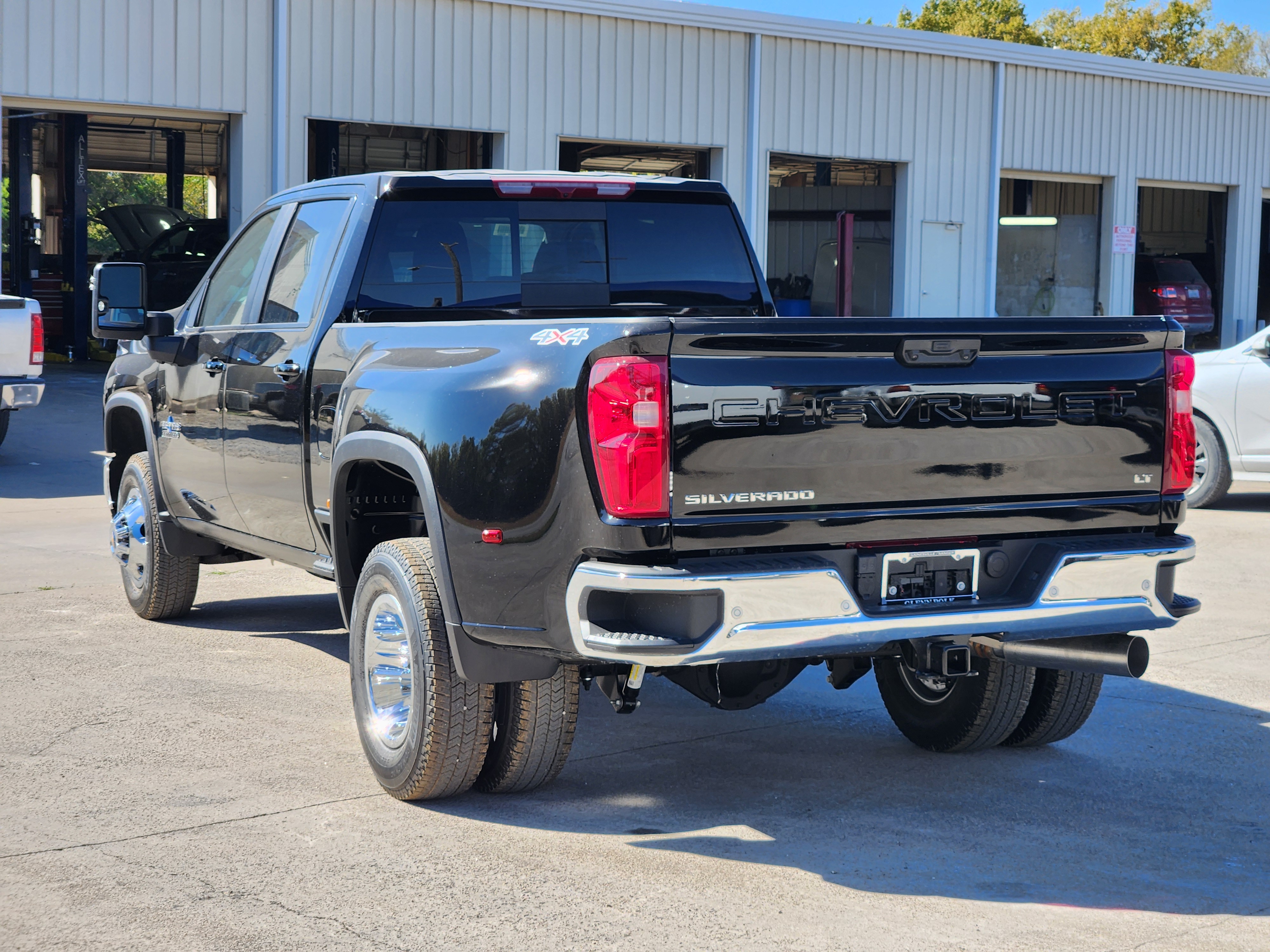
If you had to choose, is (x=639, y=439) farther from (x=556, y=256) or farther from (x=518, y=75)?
(x=518, y=75)

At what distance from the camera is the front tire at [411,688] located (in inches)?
180

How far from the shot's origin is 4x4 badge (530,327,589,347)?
408cm

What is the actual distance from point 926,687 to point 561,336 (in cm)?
221

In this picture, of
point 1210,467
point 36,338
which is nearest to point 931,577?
point 1210,467

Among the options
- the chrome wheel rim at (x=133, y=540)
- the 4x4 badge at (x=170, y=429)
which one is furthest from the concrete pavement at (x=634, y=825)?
the 4x4 badge at (x=170, y=429)

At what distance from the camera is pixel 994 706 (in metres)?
5.32

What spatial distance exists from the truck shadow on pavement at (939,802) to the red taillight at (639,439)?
1.10 meters

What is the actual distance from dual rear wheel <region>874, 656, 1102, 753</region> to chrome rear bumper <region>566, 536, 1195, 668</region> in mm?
802

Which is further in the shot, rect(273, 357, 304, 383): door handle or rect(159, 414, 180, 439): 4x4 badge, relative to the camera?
rect(159, 414, 180, 439): 4x4 badge

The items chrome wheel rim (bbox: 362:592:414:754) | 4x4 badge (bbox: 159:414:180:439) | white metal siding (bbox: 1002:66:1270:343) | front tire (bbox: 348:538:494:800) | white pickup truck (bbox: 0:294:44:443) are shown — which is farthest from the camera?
white metal siding (bbox: 1002:66:1270:343)

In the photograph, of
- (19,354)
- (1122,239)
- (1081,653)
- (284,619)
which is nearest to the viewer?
(1081,653)

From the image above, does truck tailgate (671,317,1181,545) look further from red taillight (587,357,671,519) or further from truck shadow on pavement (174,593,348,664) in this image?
truck shadow on pavement (174,593,348,664)

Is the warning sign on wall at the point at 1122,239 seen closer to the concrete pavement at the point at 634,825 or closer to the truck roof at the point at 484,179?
the concrete pavement at the point at 634,825

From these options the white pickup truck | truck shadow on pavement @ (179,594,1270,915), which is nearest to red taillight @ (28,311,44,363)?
the white pickup truck
